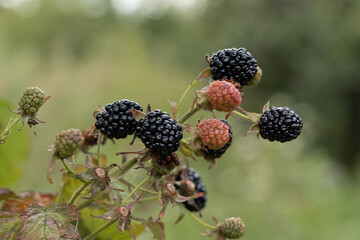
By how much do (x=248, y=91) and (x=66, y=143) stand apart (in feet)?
50.5

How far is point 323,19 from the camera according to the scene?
12.9m

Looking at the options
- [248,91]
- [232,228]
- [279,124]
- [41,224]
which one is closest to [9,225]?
[41,224]

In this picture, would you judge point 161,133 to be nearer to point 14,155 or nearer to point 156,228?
point 156,228

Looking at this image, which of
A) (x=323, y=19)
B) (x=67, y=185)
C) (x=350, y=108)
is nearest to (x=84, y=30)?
(x=323, y=19)

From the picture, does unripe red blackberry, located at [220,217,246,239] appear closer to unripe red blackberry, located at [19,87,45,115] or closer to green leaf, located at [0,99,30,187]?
unripe red blackberry, located at [19,87,45,115]

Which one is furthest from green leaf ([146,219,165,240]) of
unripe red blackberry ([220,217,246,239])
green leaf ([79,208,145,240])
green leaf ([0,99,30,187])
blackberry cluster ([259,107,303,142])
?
green leaf ([0,99,30,187])

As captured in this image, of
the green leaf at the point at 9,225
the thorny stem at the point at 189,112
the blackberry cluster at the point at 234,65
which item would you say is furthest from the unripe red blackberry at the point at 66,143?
the blackberry cluster at the point at 234,65

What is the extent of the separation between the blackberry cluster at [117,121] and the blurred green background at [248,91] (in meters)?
0.57

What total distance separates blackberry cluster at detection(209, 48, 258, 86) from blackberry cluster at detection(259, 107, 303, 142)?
0.14 metres

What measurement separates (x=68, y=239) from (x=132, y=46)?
1285cm

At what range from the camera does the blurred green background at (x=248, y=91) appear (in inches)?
224

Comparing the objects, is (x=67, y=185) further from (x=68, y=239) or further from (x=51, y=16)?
(x=51, y=16)

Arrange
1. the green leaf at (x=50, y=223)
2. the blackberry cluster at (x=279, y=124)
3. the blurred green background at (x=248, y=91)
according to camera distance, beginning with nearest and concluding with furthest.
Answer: the green leaf at (x=50, y=223), the blackberry cluster at (x=279, y=124), the blurred green background at (x=248, y=91)

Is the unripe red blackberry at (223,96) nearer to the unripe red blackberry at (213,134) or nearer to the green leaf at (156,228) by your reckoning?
the unripe red blackberry at (213,134)
